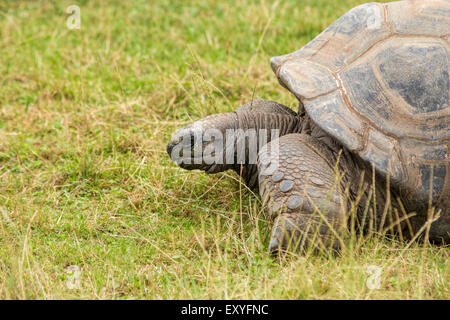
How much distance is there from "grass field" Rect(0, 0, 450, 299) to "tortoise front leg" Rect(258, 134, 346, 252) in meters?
0.13

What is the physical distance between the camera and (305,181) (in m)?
3.10

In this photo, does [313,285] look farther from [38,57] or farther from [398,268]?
[38,57]

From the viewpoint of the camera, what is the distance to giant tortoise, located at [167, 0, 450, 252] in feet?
10.2

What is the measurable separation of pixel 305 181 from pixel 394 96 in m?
0.73

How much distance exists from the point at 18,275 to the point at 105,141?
2.07 meters
